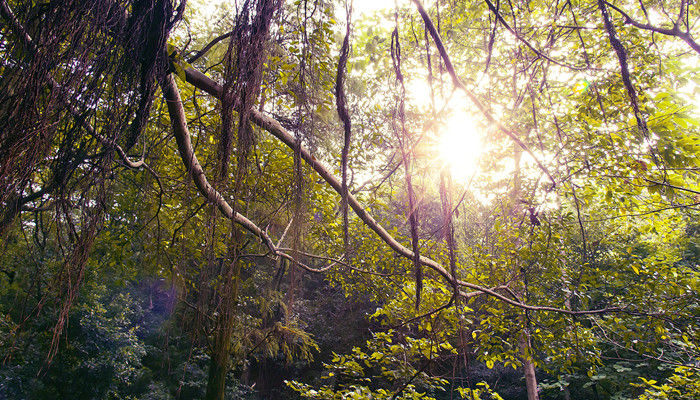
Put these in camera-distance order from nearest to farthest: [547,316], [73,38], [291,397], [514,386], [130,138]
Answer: [73,38]
[130,138]
[547,316]
[291,397]
[514,386]

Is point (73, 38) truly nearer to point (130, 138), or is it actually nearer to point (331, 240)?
point (130, 138)

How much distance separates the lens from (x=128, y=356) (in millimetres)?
8125

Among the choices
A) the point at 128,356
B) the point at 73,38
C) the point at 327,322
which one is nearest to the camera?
the point at 73,38

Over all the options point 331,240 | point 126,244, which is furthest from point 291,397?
point 126,244

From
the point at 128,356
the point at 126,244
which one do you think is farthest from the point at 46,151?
the point at 128,356

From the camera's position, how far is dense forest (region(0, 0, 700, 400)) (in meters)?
0.90

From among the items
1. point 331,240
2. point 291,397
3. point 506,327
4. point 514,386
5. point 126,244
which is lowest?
point 291,397

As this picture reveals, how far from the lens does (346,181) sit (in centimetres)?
119

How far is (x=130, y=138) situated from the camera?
3.92 ft

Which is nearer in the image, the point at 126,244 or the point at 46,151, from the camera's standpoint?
the point at 46,151

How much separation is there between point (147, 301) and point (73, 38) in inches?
489

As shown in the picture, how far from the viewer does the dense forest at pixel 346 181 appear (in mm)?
897

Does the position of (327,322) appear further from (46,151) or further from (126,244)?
(46,151)

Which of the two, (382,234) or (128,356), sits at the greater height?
(382,234)
